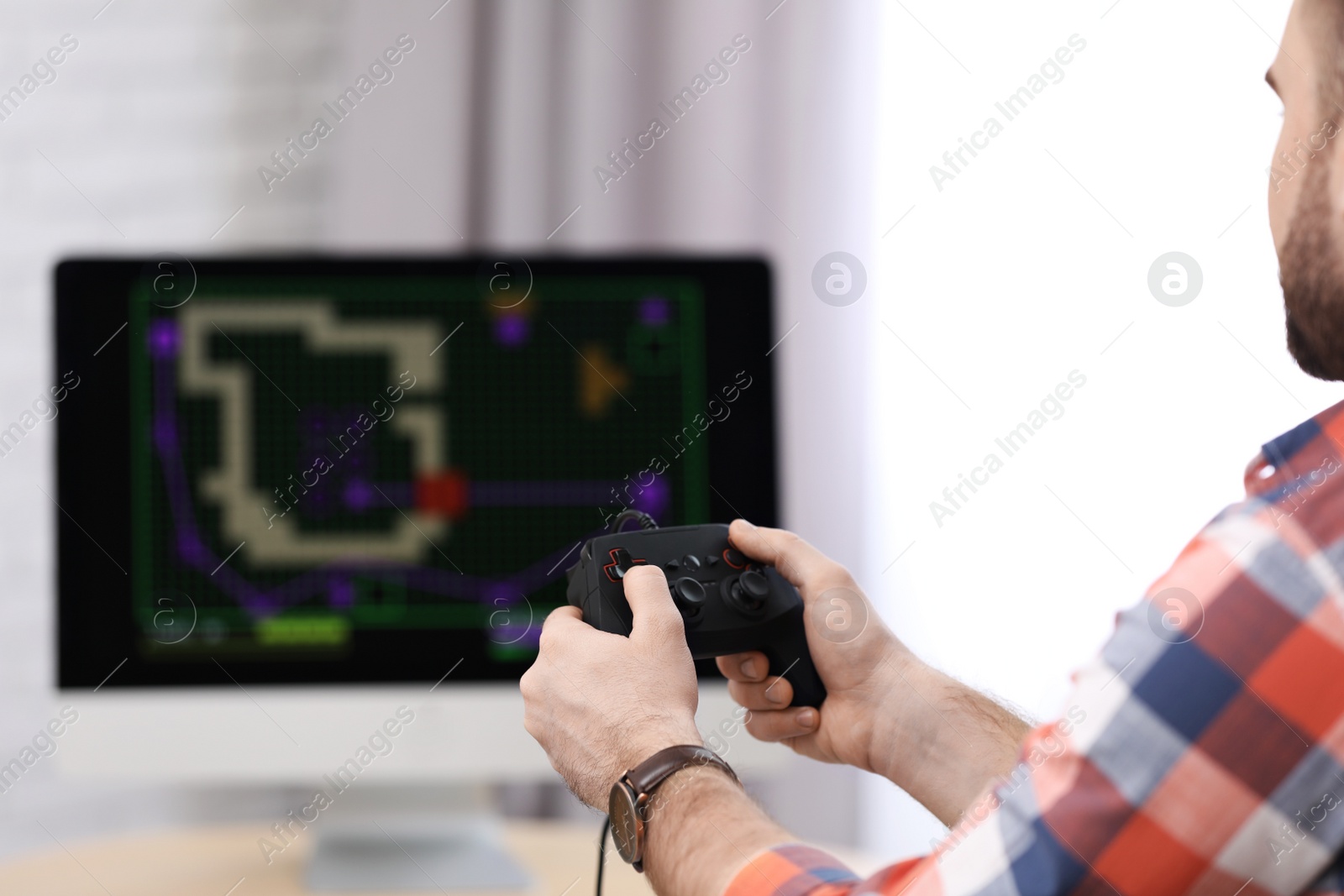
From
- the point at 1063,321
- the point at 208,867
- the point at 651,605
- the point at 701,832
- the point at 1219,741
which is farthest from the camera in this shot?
the point at 1063,321

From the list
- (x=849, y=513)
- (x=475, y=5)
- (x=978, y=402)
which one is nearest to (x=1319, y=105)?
(x=978, y=402)

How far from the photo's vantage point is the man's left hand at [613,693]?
0.60 metres

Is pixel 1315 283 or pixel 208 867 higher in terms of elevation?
pixel 1315 283

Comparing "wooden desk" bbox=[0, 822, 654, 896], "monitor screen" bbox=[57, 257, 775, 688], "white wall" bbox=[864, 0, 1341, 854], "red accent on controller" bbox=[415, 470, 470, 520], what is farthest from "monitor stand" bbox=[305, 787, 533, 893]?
"white wall" bbox=[864, 0, 1341, 854]

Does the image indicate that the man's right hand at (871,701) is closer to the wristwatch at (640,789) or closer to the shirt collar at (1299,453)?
the wristwatch at (640,789)

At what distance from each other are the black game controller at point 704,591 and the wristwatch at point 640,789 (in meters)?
0.11

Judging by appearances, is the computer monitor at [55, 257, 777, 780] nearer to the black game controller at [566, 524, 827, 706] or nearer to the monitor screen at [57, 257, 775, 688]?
the monitor screen at [57, 257, 775, 688]

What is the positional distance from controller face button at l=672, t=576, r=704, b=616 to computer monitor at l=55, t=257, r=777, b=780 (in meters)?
0.26

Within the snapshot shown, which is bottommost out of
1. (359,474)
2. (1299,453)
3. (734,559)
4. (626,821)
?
(359,474)

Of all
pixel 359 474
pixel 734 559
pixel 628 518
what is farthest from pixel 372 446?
pixel 734 559

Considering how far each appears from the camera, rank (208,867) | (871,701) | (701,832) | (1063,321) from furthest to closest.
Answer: (1063,321), (208,867), (871,701), (701,832)

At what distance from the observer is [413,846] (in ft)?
3.23

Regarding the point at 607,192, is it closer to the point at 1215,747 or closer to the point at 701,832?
the point at 701,832

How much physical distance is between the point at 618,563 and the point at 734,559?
0.09 m
